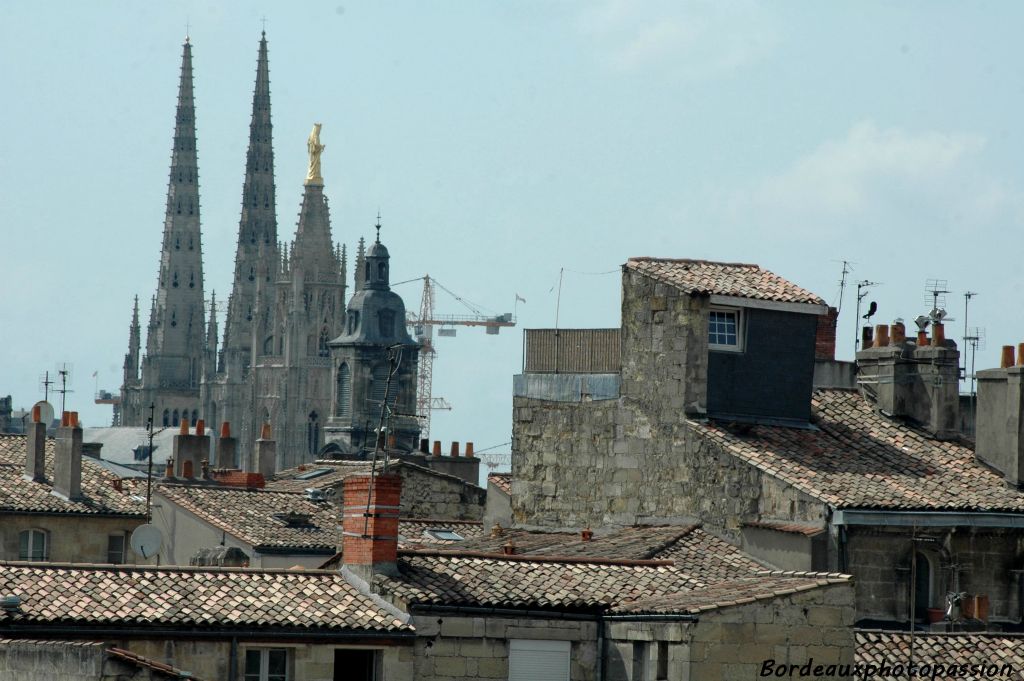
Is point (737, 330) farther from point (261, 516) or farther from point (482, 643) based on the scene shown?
point (261, 516)

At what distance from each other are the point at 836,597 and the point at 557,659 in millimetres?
3581

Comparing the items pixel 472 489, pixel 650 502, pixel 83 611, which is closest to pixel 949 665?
pixel 650 502

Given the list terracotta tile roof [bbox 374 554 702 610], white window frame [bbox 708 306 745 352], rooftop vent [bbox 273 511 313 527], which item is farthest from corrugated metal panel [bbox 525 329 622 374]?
rooftop vent [bbox 273 511 313 527]

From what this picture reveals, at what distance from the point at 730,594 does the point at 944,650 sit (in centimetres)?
357

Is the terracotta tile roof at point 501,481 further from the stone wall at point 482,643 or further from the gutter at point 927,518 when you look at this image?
the stone wall at point 482,643

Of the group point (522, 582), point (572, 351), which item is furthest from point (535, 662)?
point (572, 351)

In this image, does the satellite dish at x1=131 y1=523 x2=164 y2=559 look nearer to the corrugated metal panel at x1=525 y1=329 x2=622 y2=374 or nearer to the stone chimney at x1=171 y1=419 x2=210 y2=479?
the corrugated metal panel at x1=525 y1=329 x2=622 y2=374

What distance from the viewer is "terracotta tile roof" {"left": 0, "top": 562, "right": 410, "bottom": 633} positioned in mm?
26312

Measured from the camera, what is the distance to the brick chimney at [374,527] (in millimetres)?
28172

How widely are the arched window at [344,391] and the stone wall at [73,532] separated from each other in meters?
111

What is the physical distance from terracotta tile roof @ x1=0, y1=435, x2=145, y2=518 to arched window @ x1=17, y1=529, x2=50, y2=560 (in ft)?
1.69

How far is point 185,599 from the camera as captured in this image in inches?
1067

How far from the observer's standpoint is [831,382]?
138 feet

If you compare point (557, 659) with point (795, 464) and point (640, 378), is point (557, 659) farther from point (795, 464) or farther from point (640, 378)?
point (640, 378)
